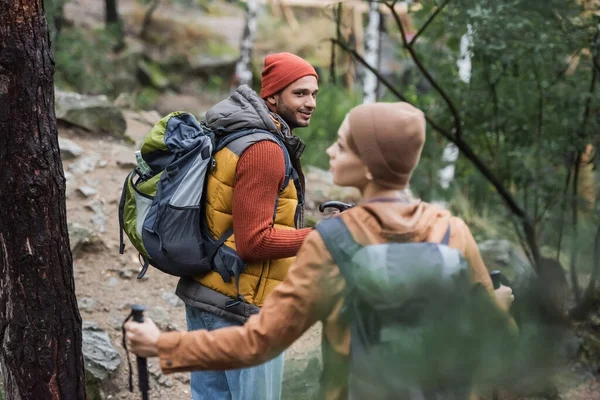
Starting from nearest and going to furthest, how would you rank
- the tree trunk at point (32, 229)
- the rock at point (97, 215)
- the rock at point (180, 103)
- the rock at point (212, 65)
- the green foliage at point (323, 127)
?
the tree trunk at point (32, 229)
the rock at point (97, 215)
the green foliage at point (323, 127)
the rock at point (180, 103)
the rock at point (212, 65)

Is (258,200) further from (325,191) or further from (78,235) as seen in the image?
(325,191)

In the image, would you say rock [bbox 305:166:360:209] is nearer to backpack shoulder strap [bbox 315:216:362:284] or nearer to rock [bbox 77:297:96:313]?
rock [bbox 77:297:96:313]

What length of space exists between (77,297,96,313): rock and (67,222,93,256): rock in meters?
0.57

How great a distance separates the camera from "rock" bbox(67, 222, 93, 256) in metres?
6.33

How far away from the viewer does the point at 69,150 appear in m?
7.63

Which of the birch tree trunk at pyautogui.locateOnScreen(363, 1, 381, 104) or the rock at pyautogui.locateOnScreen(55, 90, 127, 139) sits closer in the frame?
the rock at pyautogui.locateOnScreen(55, 90, 127, 139)

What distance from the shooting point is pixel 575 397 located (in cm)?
550

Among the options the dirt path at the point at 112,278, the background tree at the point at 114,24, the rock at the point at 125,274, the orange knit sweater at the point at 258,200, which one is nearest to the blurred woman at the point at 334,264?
Answer: the orange knit sweater at the point at 258,200

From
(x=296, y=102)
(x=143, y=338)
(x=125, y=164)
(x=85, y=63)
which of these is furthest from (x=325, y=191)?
(x=85, y=63)

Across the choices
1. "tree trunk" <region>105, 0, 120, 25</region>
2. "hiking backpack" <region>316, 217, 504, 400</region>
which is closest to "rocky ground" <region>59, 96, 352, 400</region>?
"hiking backpack" <region>316, 217, 504, 400</region>

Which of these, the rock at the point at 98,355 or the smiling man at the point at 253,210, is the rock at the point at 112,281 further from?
the smiling man at the point at 253,210

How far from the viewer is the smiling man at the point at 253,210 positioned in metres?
3.03

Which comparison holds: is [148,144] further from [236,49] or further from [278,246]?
[236,49]

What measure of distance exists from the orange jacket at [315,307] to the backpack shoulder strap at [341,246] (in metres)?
0.02
